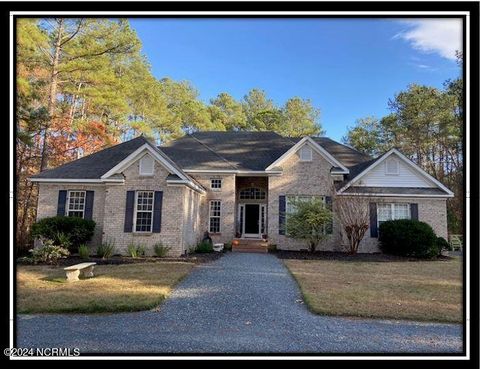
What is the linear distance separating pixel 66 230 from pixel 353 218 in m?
13.1

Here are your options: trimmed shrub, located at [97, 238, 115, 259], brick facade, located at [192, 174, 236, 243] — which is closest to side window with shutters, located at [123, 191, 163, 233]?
trimmed shrub, located at [97, 238, 115, 259]

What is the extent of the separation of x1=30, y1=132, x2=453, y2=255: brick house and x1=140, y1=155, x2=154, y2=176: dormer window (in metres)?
0.04

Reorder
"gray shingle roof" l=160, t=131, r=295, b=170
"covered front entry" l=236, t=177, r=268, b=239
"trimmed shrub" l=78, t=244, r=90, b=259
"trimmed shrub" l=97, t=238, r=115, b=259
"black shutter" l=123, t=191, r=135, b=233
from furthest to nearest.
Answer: "covered front entry" l=236, t=177, r=268, b=239, "gray shingle roof" l=160, t=131, r=295, b=170, "black shutter" l=123, t=191, r=135, b=233, "trimmed shrub" l=97, t=238, r=115, b=259, "trimmed shrub" l=78, t=244, r=90, b=259

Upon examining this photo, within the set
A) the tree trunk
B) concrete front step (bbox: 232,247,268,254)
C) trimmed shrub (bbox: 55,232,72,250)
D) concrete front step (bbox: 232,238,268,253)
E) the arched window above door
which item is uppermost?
the tree trunk

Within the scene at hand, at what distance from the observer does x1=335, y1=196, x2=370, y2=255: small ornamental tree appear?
651 inches

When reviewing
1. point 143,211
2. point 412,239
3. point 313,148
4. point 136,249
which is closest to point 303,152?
point 313,148

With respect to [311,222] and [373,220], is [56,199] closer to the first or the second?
[311,222]

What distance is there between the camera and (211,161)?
20.0 m

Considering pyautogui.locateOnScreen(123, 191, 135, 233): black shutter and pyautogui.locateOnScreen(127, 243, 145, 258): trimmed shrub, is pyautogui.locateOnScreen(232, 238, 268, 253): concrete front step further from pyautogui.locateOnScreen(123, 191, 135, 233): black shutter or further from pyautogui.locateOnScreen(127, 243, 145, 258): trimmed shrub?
pyautogui.locateOnScreen(123, 191, 135, 233): black shutter

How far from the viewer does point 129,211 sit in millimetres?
14734

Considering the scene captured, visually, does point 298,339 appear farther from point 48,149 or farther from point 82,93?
point 82,93

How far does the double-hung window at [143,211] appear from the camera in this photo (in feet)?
48.2

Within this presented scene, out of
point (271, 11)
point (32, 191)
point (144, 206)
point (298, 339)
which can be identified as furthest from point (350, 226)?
point (32, 191)

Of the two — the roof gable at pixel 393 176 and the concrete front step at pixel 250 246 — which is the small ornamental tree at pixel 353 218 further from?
the concrete front step at pixel 250 246
